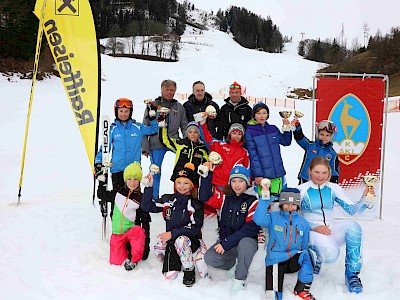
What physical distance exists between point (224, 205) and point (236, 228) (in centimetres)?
29

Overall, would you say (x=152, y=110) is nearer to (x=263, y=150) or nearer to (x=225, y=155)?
(x=225, y=155)

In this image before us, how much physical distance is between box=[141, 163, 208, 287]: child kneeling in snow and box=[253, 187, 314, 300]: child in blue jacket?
28.4 inches

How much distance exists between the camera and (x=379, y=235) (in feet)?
18.1

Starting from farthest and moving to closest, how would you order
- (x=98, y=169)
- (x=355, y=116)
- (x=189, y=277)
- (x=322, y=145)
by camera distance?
(x=355, y=116) → (x=322, y=145) → (x=98, y=169) → (x=189, y=277)

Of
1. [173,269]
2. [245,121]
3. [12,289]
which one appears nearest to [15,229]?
[12,289]

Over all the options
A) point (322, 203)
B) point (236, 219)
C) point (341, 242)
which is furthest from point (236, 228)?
point (341, 242)

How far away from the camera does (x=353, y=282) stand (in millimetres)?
3969

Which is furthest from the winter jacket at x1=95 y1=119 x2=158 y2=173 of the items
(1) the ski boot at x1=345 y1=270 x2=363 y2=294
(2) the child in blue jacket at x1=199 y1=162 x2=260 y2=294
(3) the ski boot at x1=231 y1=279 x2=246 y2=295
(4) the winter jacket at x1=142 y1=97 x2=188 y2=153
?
(1) the ski boot at x1=345 y1=270 x2=363 y2=294

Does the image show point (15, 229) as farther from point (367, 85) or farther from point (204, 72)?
point (204, 72)

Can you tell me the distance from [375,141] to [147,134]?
352 cm

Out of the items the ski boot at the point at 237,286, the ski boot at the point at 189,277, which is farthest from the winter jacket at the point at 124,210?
the ski boot at the point at 237,286

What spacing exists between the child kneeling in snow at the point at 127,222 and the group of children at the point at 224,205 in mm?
11

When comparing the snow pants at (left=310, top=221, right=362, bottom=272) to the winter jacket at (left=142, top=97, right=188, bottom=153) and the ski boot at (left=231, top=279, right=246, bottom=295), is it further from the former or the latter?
the winter jacket at (left=142, top=97, right=188, bottom=153)

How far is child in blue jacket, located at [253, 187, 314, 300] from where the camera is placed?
153 inches
